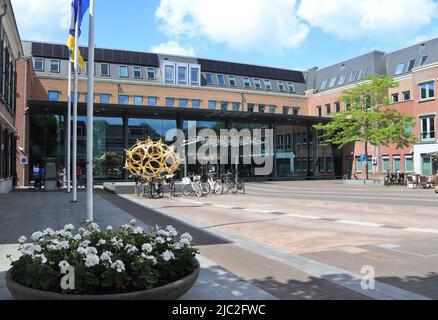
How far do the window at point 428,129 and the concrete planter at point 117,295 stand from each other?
42313 millimetres

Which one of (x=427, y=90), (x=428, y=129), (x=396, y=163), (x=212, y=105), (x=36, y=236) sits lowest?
(x=36, y=236)

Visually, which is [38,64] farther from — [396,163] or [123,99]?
[396,163]

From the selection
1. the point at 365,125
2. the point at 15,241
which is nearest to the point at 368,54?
the point at 365,125

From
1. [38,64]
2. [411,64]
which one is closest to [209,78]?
[38,64]

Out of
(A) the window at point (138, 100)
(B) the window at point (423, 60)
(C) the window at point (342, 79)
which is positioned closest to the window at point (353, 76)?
(C) the window at point (342, 79)

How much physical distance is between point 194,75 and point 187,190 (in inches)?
1185

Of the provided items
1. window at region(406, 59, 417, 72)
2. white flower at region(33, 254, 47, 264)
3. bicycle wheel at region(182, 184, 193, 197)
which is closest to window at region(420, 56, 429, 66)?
window at region(406, 59, 417, 72)

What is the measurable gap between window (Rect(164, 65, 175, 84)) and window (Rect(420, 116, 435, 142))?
27353mm

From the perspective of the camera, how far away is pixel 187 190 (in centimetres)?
2541

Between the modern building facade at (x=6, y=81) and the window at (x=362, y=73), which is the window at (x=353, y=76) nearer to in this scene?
the window at (x=362, y=73)

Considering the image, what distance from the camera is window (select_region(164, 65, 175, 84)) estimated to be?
170 ft

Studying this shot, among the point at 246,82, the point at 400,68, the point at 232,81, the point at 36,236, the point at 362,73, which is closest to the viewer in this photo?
the point at 36,236
